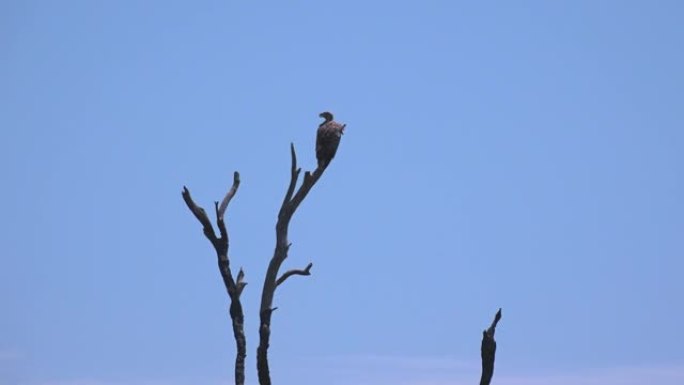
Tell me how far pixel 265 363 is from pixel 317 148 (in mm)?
3504

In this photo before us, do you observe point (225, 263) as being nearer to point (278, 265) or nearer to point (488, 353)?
point (278, 265)

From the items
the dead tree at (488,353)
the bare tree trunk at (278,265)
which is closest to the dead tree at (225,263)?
the bare tree trunk at (278,265)

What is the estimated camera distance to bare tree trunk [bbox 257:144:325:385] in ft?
90.1

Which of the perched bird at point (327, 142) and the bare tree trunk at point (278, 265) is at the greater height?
the perched bird at point (327, 142)

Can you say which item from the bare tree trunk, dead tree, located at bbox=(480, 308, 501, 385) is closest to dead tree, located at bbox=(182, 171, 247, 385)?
the bare tree trunk

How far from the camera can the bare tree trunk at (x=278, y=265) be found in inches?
1081

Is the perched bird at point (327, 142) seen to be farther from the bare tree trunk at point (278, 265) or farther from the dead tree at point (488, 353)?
the dead tree at point (488, 353)

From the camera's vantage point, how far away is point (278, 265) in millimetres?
27625

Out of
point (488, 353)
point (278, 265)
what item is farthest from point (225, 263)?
point (488, 353)

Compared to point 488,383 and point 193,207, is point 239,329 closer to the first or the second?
point 193,207

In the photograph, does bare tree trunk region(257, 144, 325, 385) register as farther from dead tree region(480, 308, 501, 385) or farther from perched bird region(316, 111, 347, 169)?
dead tree region(480, 308, 501, 385)

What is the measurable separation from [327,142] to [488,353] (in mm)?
4257

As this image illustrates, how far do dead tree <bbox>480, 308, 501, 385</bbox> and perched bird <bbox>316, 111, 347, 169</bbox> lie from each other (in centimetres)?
379

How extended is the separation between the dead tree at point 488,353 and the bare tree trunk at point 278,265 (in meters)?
3.01
